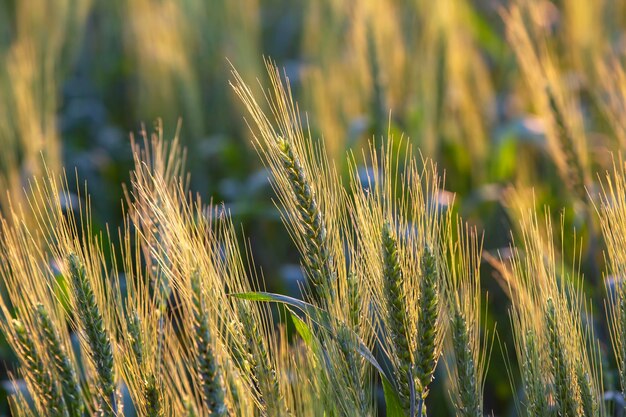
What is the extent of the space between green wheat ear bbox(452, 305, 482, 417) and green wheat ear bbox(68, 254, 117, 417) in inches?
20.7

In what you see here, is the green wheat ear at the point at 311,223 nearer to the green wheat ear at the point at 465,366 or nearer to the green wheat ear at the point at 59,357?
the green wheat ear at the point at 465,366

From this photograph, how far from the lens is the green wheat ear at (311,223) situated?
1.24 meters

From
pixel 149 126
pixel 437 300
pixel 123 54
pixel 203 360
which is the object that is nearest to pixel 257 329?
pixel 203 360

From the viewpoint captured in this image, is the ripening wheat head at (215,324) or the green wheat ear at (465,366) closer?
the ripening wheat head at (215,324)

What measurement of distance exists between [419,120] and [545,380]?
1.69 meters

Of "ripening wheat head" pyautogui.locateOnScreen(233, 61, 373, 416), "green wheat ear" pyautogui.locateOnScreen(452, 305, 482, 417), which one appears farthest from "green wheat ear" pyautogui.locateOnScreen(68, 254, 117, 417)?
"green wheat ear" pyautogui.locateOnScreen(452, 305, 482, 417)

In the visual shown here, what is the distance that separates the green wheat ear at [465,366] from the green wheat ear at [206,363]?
379 mm

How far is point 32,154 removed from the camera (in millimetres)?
2572

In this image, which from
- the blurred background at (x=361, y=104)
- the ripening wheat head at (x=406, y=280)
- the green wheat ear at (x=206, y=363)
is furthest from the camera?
the blurred background at (x=361, y=104)

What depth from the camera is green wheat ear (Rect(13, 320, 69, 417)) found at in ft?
4.21

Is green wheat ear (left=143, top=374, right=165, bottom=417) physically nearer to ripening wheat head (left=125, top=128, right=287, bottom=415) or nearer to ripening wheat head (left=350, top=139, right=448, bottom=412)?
ripening wheat head (left=125, top=128, right=287, bottom=415)

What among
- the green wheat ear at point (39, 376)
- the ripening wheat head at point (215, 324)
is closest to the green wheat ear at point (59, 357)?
the green wheat ear at point (39, 376)

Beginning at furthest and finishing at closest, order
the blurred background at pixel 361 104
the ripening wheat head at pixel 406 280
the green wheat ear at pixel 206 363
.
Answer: the blurred background at pixel 361 104, the ripening wheat head at pixel 406 280, the green wheat ear at pixel 206 363

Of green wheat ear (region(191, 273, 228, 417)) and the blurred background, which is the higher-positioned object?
the blurred background
